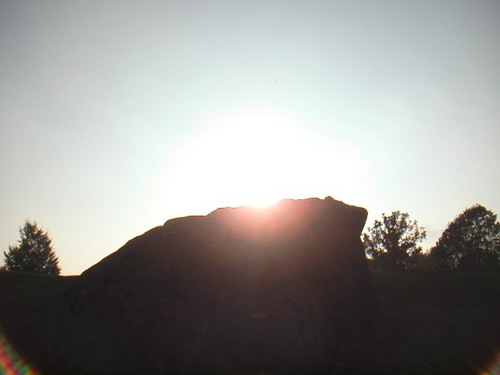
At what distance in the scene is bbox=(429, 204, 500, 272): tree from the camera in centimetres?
6562

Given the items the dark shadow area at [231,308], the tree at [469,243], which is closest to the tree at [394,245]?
the tree at [469,243]

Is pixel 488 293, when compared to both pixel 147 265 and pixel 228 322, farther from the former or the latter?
pixel 147 265

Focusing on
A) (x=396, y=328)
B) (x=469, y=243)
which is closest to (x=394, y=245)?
(x=469, y=243)

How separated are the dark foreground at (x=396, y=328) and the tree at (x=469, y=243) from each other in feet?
138

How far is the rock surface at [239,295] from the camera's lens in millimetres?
13914

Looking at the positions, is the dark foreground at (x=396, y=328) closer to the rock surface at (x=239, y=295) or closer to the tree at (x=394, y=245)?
the rock surface at (x=239, y=295)

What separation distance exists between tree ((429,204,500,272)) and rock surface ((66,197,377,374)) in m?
61.2

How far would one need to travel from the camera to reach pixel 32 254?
5700cm

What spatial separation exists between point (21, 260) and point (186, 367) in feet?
181

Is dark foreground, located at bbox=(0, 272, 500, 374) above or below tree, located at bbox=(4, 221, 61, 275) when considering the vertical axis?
below

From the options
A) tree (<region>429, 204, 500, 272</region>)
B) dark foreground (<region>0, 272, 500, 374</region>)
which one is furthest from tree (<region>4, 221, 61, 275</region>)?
tree (<region>429, 204, 500, 272</region>)

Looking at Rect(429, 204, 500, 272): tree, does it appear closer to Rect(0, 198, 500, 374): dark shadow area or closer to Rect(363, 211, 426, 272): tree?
Rect(363, 211, 426, 272): tree

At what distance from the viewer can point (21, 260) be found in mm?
55406

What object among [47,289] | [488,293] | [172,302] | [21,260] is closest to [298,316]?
[172,302]
